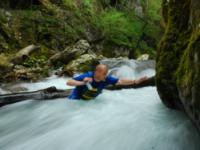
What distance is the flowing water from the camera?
475 centimetres

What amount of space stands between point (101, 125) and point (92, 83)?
1629mm

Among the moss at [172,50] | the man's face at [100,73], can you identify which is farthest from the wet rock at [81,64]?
the moss at [172,50]

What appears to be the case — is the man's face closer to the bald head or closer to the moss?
the bald head

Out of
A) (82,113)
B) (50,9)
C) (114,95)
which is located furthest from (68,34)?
(82,113)

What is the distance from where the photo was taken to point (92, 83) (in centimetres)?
702

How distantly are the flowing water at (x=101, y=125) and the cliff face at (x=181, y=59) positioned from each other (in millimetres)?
383

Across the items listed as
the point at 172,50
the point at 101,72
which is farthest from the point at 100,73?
the point at 172,50

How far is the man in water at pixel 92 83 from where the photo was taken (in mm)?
6828

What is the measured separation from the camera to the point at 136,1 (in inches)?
1216

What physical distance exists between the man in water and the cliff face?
1.49 meters

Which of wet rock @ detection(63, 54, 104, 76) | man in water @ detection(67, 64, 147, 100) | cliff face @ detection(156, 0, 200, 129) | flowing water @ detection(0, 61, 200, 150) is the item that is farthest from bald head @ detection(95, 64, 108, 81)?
wet rock @ detection(63, 54, 104, 76)

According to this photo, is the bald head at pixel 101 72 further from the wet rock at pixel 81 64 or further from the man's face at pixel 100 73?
the wet rock at pixel 81 64

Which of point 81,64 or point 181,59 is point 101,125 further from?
point 81,64

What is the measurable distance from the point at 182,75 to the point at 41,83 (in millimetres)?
8110
